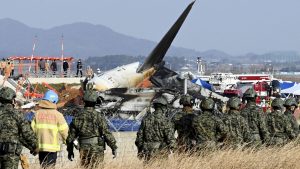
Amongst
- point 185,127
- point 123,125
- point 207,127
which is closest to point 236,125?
point 185,127

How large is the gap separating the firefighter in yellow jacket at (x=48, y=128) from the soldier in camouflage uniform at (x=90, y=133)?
24 cm

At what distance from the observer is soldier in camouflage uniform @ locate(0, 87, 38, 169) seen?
34.5 ft

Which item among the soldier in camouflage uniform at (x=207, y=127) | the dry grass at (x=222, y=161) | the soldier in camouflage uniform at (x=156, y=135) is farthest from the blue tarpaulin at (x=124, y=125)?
the soldier in camouflage uniform at (x=156, y=135)

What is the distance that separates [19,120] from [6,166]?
0.67 m

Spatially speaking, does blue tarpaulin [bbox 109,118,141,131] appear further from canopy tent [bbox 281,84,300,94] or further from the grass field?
canopy tent [bbox 281,84,300,94]

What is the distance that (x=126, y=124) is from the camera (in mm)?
25406

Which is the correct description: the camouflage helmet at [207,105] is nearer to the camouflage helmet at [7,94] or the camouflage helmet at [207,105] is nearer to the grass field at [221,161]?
the grass field at [221,161]

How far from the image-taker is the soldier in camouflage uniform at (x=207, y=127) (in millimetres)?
13633

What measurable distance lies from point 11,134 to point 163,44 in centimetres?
2345

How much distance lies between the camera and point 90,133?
12.1 m

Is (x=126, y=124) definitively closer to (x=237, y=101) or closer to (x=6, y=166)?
(x=237, y=101)

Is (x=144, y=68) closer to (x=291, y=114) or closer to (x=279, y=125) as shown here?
(x=291, y=114)

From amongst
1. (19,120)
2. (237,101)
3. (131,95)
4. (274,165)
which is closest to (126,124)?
(131,95)

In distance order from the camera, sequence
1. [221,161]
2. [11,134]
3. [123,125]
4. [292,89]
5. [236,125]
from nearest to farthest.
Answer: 1. [11,134]
2. [221,161]
3. [236,125]
4. [123,125]
5. [292,89]
